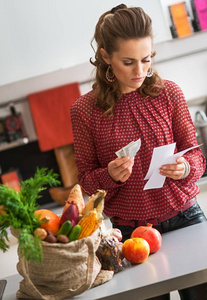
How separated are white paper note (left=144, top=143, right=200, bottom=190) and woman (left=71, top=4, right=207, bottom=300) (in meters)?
0.05

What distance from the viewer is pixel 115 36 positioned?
1443 mm

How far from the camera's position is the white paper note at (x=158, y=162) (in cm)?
138

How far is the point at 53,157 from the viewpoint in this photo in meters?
3.60

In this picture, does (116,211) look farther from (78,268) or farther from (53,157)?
(53,157)

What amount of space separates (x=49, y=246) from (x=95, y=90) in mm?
663

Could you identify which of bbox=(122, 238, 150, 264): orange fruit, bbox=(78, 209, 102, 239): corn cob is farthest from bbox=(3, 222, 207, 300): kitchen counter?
bbox=(78, 209, 102, 239): corn cob

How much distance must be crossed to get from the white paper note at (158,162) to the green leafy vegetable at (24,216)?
1.22 feet

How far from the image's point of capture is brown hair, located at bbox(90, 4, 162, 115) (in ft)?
4.68

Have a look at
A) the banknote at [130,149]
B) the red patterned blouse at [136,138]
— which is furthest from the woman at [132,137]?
the banknote at [130,149]

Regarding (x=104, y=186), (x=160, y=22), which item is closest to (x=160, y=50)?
(x=160, y=22)

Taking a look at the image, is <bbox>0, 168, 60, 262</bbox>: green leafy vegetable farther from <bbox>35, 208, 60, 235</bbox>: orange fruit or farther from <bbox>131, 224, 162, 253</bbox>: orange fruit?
<bbox>131, 224, 162, 253</bbox>: orange fruit

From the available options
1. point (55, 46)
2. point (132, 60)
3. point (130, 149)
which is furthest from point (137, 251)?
point (55, 46)

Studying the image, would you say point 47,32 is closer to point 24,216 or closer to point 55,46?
point 55,46

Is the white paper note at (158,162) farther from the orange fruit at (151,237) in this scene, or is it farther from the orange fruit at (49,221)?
the orange fruit at (49,221)
